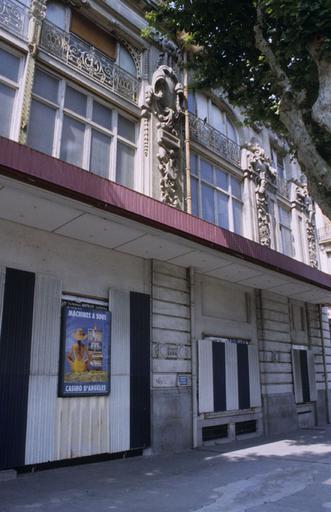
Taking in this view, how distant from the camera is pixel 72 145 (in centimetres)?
1106

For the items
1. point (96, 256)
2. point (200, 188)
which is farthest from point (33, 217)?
point (200, 188)

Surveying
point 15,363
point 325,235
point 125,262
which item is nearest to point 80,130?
point 125,262

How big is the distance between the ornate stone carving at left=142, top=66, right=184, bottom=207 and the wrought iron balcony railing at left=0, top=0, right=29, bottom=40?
152 inches

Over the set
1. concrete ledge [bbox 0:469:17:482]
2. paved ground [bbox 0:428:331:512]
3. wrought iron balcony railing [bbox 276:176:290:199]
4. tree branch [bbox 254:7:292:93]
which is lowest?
paved ground [bbox 0:428:331:512]

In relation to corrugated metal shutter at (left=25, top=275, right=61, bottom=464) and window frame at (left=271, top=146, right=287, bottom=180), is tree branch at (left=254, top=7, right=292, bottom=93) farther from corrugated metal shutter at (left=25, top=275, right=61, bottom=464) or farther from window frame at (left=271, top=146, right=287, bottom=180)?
window frame at (left=271, top=146, right=287, bottom=180)

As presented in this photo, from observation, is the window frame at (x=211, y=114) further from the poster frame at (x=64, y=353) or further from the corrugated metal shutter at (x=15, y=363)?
the corrugated metal shutter at (x=15, y=363)

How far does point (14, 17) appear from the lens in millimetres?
10258

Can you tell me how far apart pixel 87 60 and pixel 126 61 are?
184 cm

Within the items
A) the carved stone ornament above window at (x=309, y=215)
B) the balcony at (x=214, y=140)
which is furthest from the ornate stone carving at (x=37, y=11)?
the carved stone ornament above window at (x=309, y=215)

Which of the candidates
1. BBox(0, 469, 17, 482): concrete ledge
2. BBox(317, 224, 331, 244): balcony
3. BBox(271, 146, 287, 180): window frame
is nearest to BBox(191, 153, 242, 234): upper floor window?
BBox(271, 146, 287, 180): window frame

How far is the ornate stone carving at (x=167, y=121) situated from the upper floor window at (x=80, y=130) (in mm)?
829

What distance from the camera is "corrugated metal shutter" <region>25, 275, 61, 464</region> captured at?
8273mm

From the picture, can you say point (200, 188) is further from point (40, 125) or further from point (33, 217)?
point (33, 217)

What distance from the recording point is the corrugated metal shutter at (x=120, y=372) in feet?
31.8
